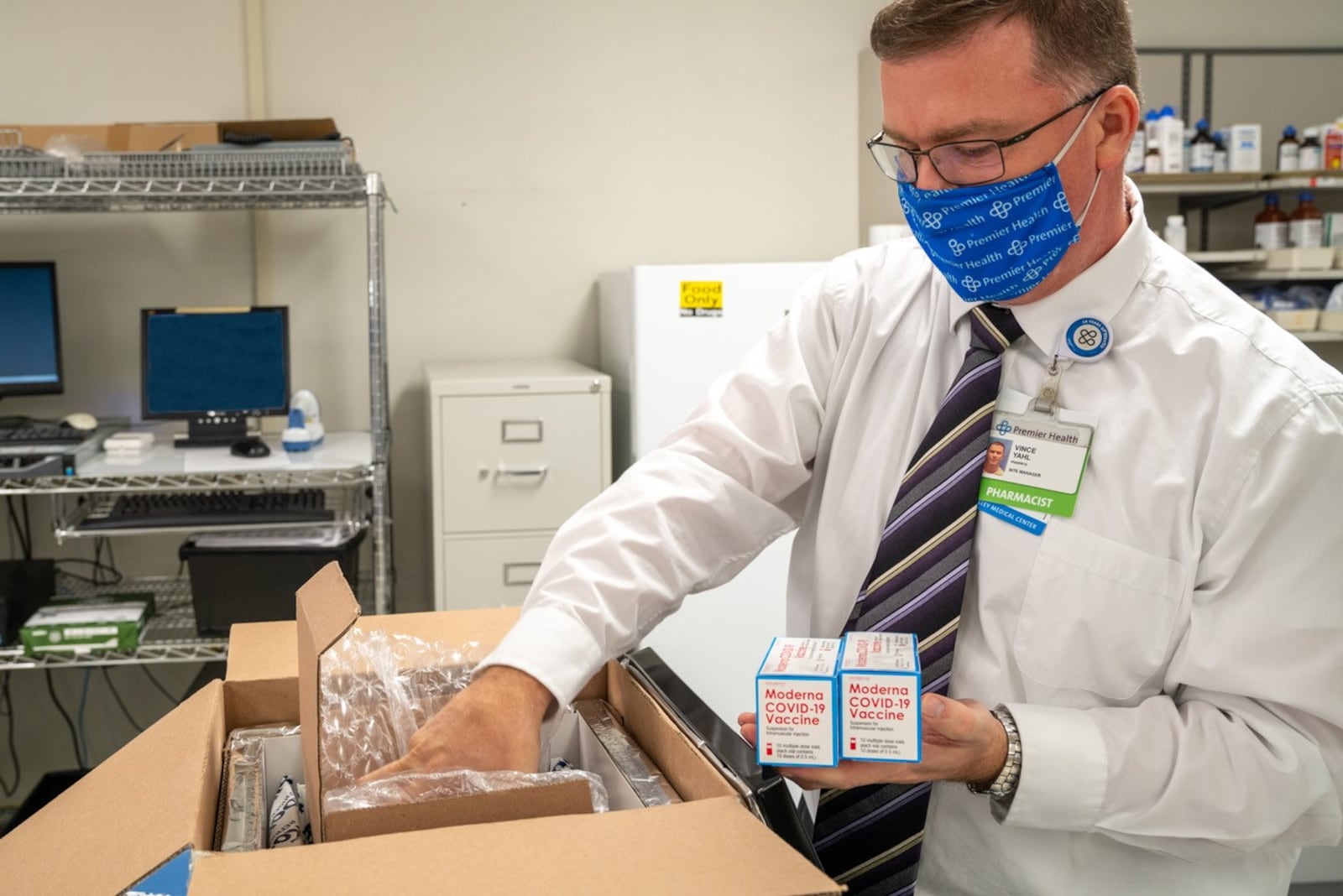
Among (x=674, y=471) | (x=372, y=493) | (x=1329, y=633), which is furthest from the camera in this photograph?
(x=372, y=493)

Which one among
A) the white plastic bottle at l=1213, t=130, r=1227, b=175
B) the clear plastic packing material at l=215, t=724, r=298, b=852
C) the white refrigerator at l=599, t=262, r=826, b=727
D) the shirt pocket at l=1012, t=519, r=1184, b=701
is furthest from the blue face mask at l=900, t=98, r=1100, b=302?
the white plastic bottle at l=1213, t=130, r=1227, b=175

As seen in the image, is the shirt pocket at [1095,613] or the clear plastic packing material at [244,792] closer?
the clear plastic packing material at [244,792]

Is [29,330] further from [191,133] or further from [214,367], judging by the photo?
[191,133]

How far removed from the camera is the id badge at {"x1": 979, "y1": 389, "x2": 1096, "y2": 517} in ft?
3.27

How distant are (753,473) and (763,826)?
495mm

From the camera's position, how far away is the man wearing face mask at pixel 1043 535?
3.01 ft

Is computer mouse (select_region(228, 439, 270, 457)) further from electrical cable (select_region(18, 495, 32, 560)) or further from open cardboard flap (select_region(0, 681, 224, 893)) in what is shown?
open cardboard flap (select_region(0, 681, 224, 893))

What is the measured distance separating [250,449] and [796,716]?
2.11 meters

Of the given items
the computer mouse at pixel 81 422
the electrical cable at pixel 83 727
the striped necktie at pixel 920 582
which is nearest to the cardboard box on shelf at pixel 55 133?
the computer mouse at pixel 81 422

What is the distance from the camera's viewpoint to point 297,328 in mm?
3111

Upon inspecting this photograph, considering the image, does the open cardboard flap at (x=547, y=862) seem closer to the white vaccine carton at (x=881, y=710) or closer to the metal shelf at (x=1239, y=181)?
the white vaccine carton at (x=881, y=710)

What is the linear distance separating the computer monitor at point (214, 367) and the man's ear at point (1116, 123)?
2204mm

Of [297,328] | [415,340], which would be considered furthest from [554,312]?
[297,328]

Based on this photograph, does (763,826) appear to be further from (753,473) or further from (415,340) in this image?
(415,340)
